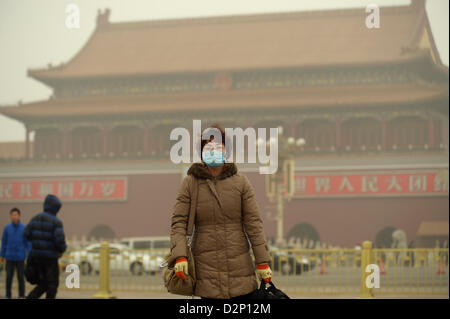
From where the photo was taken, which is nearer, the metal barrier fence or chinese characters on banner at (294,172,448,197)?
the metal barrier fence

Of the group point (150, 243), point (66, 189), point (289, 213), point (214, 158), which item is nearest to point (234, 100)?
point (289, 213)

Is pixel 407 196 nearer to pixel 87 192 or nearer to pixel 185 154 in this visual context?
pixel 185 154

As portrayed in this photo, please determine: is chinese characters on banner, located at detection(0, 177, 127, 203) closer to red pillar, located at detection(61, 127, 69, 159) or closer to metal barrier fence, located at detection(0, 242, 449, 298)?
red pillar, located at detection(61, 127, 69, 159)

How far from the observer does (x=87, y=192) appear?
23469mm

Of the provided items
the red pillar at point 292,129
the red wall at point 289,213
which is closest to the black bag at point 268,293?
the red wall at point 289,213

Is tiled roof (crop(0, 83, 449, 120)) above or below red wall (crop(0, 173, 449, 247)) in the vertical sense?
above

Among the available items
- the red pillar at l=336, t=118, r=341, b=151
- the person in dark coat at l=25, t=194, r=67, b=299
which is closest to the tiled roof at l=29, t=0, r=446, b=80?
the red pillar at l=336, t=118, r=341, b=151

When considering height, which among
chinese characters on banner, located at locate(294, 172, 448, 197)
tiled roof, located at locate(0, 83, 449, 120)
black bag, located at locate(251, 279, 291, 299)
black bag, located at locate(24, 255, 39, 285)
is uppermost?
tiled roof, located at locate(0, 83, 449, 120)

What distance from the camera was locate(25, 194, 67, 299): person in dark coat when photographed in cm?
634

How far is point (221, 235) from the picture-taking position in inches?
151

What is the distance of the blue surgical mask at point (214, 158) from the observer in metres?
3.90

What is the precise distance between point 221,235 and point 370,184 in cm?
1843

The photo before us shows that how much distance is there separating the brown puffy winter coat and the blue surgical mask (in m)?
0.05
